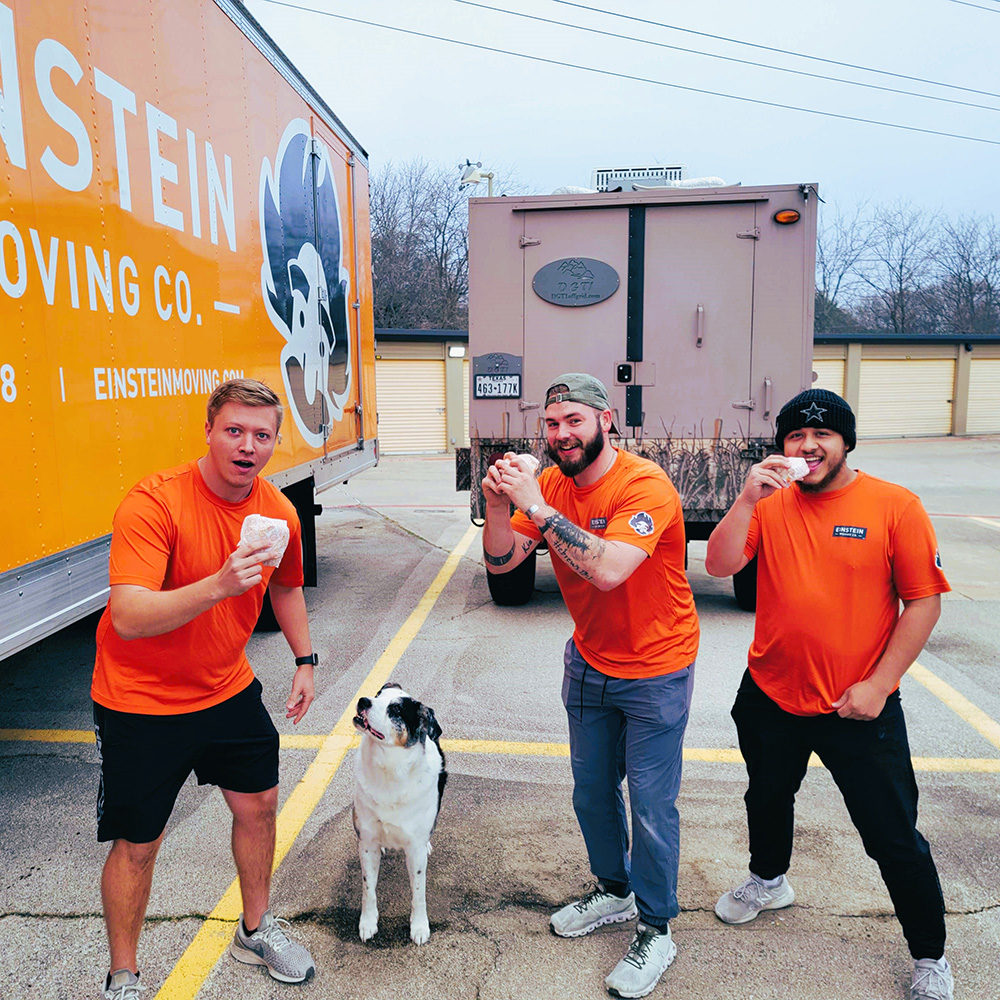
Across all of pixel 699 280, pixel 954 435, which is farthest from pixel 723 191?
pixel 954 435

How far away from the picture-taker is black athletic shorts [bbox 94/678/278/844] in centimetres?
230

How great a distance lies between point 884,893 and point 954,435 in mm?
26947

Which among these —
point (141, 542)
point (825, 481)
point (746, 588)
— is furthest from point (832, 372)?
point (141, 542)

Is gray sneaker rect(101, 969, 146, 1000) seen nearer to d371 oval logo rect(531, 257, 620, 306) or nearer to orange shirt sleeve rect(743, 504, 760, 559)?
orange shirt sleeve rect(743, 504, 760, 559)

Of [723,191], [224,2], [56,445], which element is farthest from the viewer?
[723,191]

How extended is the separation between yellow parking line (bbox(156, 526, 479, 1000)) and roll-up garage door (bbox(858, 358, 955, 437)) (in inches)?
901

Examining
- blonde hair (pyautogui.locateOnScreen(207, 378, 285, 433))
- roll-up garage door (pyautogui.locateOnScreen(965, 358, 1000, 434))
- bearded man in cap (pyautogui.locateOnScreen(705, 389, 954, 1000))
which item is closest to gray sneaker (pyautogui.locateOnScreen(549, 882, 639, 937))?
bearded man in cap (pyautogui.locateOnScreen(705, 389, 954, 1000))

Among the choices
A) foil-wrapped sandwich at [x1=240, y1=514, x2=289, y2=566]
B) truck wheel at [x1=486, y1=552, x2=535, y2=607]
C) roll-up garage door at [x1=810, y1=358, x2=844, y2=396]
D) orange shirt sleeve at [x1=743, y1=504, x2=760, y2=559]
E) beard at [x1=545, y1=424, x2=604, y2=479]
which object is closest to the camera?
foil-wrapped sandwich at [x1=240, y1=514, x2=289, y2=566]

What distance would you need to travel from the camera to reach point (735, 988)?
102 inches

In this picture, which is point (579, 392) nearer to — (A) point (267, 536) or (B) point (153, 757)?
(A) point (267, 536)

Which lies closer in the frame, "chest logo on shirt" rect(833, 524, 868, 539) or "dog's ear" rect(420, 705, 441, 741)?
"chest logo on shirt" rect(833, 524, 868, 539)

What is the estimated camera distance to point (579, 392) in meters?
2.59

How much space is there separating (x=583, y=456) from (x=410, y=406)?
20.2m

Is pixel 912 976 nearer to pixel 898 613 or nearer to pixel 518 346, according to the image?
pixel 898 613
